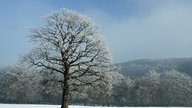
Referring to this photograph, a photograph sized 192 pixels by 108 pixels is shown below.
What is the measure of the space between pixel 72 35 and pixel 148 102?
90433 millimetres

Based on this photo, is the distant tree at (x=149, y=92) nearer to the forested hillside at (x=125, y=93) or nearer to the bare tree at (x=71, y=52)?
the forested hillside at (x=125, y=93)

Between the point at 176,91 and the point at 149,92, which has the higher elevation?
the point at 149,92

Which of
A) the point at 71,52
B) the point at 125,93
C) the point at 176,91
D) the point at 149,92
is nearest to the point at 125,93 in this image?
the point at 125,93

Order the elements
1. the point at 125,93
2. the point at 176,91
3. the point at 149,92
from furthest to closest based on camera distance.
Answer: the point at 125,93, the point at 149,92, the point at 176,91

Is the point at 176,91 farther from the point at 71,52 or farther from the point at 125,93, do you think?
the point at 71,52

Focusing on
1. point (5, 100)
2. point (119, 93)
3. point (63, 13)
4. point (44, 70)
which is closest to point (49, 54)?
point (44, 70)

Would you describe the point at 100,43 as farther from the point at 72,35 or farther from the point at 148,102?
the point at 148,102

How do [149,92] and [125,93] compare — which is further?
[125,93]

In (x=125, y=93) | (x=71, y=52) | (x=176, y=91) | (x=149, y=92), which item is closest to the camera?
(x=71, y=52)

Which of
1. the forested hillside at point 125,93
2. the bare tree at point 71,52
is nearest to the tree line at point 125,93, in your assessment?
the forested hillside at point 125,93

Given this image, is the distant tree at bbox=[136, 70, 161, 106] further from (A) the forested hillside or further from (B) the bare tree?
(B) the bare tree

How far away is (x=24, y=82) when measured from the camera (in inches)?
4557

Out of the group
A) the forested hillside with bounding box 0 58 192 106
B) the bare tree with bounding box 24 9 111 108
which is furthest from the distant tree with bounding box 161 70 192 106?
the bare tree with bounding box 24 9 111 108

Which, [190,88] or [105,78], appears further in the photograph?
[190,88]
